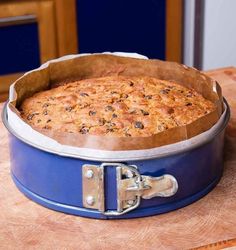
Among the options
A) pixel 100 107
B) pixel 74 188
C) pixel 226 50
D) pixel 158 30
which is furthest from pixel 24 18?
pixel 74 188

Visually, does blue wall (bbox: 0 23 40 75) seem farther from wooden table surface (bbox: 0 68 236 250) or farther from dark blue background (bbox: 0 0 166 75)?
wooden table surface (bbox: 0 68 236 250)

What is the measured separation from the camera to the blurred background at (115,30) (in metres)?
2.80

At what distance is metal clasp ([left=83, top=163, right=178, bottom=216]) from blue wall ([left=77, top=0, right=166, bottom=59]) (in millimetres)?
1786

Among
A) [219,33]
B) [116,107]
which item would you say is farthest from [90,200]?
[219,33]

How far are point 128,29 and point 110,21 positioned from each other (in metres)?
0.11

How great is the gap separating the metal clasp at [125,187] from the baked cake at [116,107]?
0.39 ft

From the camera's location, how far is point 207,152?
129 cm

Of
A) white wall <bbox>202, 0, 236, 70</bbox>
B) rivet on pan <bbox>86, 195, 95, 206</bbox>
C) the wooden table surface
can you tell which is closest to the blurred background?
white wall <bbox>202, 0, 236, 70</bbox>

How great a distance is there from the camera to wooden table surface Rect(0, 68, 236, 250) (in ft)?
3.87

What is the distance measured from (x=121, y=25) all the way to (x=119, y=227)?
74.3 inches

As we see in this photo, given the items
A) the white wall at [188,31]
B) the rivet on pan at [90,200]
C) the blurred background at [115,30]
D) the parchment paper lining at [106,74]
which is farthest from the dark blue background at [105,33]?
the rivet on pan at [90,200]

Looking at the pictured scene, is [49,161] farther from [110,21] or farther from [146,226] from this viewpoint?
[110,21]

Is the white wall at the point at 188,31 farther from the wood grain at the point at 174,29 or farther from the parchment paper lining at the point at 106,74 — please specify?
the parchment paper lining at the point at 106,74

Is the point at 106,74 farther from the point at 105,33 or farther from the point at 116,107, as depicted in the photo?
Result: the point at 105,33
